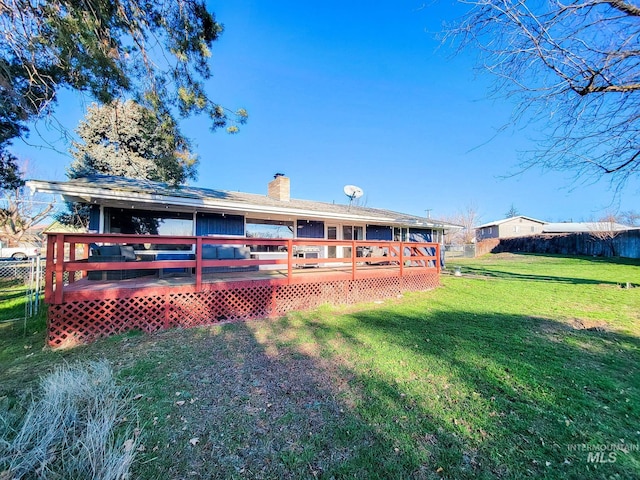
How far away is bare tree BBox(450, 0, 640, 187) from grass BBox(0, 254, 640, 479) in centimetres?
329

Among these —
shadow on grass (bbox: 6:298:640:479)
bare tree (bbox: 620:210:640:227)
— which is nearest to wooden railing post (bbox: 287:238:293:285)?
shadow on grass (bbox: 6:298:640:479)

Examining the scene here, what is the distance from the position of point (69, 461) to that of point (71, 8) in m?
5.70

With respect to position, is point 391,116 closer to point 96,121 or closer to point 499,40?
point 499,40

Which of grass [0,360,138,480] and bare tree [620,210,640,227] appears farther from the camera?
bare tree [620,210,640,227]

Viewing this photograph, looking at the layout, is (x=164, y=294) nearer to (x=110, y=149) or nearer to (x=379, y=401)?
(x=379, y=401)

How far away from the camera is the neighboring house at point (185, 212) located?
257 inches

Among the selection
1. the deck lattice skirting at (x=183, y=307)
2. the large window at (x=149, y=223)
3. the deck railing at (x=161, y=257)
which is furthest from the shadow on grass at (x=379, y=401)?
the large window at (x=149, y=223)

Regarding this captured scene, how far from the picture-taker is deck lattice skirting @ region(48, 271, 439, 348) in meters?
4.35

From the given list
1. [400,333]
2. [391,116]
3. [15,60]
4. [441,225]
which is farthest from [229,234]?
[391,116]

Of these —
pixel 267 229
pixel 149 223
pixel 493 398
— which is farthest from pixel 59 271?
pixel 267 229

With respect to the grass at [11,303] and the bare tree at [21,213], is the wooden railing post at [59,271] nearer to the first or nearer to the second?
the grass at [11,303]

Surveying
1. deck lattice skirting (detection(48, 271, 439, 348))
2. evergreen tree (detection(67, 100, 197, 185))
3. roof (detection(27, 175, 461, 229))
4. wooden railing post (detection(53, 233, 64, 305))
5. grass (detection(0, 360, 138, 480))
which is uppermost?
evergreen tree (detection(67, 100, 197, 185))

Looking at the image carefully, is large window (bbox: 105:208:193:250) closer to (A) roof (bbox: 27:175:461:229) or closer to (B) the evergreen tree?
(A) roof (bbox: 27:175:461:229)

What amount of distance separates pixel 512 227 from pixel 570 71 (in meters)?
41.4
